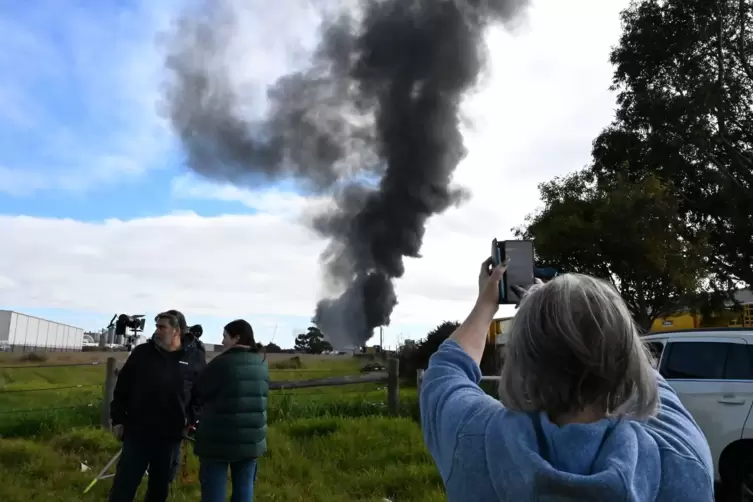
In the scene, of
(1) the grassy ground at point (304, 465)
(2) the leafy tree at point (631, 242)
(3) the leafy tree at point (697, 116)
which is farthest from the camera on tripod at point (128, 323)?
(3) the leafy tree at point (697, 116)

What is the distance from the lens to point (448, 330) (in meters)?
17.7

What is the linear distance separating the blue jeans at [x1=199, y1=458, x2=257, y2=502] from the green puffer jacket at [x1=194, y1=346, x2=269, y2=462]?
0.09 m

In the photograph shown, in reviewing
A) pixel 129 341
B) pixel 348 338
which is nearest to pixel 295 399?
pixel 129 341

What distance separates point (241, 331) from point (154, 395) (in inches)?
30.3

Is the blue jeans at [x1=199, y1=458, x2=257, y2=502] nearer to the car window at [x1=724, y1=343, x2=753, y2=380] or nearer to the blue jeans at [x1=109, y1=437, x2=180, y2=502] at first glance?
the blue jeans at [x1=109, y1=437, x2=180, y2=502]

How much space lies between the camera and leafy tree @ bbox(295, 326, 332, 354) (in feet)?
181

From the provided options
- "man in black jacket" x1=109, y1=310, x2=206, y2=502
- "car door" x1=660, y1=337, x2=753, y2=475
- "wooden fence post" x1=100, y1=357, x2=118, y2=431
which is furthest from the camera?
"wooden fence post" x1=100, y1=357, x2=118, y2=431

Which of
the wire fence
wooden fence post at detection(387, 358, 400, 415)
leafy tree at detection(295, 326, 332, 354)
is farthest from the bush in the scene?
leafy tree at detection(295, 326, 332, 354)

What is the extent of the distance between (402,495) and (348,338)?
150 feet

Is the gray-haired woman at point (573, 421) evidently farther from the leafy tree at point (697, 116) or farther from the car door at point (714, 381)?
the leafy tree at point (697, 116)

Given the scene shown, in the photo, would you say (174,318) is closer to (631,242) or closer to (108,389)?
(108,389)

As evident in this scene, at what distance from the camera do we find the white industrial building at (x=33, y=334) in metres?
55.7

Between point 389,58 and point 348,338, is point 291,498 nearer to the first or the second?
point 389,58

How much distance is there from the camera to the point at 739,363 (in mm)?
6086
